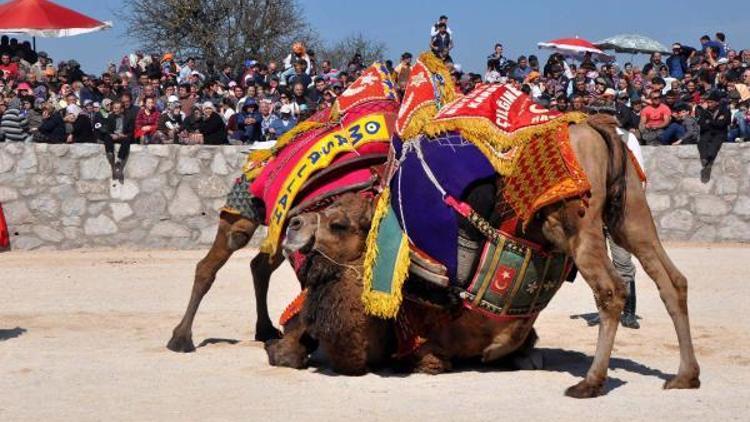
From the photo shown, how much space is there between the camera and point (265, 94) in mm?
21062

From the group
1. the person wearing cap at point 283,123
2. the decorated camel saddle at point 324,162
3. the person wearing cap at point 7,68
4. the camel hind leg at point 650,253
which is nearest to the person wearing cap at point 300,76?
the person wearing cap at point 283,123

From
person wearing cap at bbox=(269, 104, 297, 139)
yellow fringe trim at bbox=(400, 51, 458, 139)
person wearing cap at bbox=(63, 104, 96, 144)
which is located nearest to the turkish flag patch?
yellow fringe trim at bbox=(400, 51, 458, 139)

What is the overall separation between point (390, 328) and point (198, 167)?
9311mm

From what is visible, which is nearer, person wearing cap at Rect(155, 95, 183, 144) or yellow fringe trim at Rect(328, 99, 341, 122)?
yellow fringe trim at Rect(328, 99, 341, 122)

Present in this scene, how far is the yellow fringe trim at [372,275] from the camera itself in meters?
7.07

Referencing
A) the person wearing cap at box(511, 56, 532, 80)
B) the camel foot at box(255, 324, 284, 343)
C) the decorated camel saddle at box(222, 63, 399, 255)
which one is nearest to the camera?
the decorated camel saddle at box(222, 63, 399, 255)

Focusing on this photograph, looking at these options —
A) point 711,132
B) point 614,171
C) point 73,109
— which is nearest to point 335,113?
point 614,171

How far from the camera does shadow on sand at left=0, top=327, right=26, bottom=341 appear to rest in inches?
361

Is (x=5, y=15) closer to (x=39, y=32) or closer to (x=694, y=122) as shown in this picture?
(x=39, y=32)

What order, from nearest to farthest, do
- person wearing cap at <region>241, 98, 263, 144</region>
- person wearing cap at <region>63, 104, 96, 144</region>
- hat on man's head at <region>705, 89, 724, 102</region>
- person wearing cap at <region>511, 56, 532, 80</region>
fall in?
person wearing cap at <region>63, 104, 96, 144</region> → hat on man's head at <region>705, 89, 724, 102</region> → person wearing cap at <region>241, 98, 263, 144</region> → person wearing cap at <region>511, 56, 532, 80</region>

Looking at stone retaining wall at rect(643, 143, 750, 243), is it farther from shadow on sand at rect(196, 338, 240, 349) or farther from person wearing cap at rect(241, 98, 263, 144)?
shadow on sand at rect(196, 338, 240, 349)

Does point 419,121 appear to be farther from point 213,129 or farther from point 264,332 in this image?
point 213,129

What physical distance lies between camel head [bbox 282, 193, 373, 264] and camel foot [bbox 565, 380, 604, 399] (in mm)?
1572

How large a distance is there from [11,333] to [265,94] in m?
12.1
